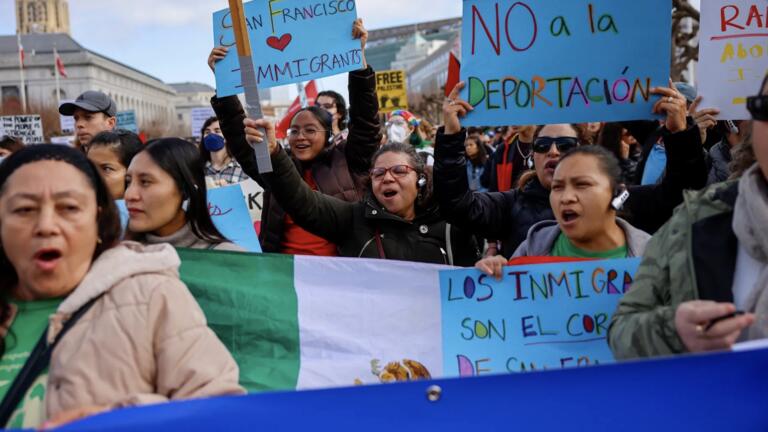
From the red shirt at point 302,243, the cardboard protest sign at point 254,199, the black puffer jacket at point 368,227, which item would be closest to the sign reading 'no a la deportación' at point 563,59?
the black puffer jacket at point 368,227

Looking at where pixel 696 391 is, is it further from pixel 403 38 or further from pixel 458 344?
pixel 403 38

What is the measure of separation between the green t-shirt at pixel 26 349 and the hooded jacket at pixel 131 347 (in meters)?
0.06

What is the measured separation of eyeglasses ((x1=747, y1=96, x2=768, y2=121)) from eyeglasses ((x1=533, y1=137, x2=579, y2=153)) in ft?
6.59

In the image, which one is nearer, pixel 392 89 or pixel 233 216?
pixel 233 216

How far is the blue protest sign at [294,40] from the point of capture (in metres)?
4.57

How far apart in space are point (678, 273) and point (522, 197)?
1942 millimetres

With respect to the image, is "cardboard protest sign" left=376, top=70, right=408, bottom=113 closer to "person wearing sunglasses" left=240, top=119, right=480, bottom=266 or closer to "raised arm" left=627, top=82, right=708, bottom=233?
"person wearing sunglasses" left=240, top=119, right=480, bottom=266

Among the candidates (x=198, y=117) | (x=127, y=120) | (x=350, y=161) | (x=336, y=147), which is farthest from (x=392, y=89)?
(x=350, y=161)

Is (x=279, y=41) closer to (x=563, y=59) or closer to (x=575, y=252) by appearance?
(x=563, y=59)

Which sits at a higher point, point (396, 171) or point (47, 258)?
point (396, 171)

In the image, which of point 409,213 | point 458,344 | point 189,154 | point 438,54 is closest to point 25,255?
point 189,154

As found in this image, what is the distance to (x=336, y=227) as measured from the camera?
3.96 meters

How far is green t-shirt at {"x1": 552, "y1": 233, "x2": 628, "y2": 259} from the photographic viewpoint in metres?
3.09

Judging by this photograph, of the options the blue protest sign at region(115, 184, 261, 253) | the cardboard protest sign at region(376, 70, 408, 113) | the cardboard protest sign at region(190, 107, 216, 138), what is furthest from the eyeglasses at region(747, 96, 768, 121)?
the cardboard protest sign at region(190, 107, 216, 138)
